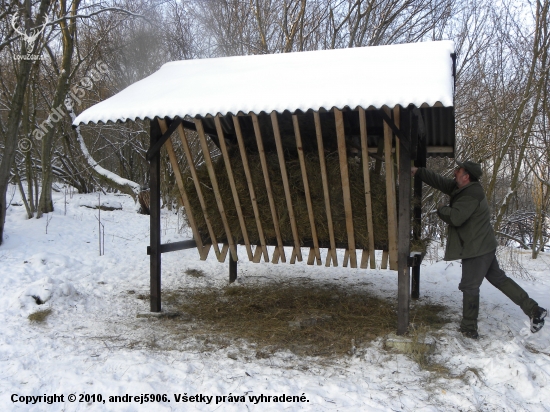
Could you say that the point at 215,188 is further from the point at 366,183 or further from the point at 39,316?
the point at 39,316

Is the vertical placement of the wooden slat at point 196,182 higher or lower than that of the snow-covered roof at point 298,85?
lower

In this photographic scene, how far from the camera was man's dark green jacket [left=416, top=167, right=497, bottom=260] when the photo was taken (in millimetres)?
4426

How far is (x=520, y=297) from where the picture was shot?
4.46m

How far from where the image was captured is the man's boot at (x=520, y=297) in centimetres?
439

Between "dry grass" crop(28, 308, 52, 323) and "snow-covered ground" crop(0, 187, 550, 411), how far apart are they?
0.06 m

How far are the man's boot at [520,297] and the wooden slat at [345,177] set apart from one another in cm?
155

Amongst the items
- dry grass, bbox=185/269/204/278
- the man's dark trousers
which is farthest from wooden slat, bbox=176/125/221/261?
the man's dark trousers

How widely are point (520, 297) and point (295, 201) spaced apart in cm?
250

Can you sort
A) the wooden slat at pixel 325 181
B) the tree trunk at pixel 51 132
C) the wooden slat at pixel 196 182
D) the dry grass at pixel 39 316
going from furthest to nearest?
the tree trunk at pixel 51 132
the wooden slat at pixel 196 182
the dry grass at pixel 39 316
the wooden slat at pixel 325 181

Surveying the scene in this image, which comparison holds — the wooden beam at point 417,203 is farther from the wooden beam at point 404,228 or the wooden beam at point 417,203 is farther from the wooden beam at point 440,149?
the wooden beam at point 404,228

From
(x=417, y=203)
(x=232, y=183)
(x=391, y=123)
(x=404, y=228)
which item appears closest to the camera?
(x=391, y=123)

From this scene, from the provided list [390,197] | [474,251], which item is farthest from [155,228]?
[474,251]

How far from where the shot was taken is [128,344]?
417cm

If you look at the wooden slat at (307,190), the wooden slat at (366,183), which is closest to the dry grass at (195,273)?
the wooden slat at (307,190)
